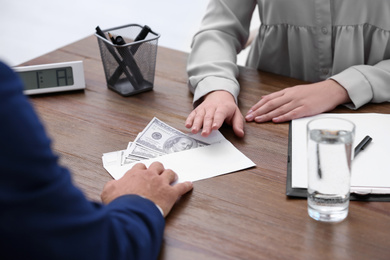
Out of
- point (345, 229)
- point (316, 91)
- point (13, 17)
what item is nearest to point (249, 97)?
point (316, 91)

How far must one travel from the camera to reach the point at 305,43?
165 cm

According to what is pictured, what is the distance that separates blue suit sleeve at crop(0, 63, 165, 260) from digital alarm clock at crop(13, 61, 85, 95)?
811 mm

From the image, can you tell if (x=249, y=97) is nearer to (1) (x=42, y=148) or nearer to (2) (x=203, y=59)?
(2) (x=203, y=59)

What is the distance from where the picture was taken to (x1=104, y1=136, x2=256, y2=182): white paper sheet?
1114mm

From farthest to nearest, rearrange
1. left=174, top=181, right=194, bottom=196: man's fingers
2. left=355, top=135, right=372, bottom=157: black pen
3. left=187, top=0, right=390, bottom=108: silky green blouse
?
left=187, top=0, right=390, bottom=108: silky green blouse, left=355, top=135, right=372, bottom=157: black pen, left=174, top=181, right=194, bottom=196: man's fingers

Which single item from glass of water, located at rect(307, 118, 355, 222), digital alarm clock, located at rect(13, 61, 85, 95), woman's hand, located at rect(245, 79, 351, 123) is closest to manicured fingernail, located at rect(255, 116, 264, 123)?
woman's hand, located at rect(245, 79, 351, 123)

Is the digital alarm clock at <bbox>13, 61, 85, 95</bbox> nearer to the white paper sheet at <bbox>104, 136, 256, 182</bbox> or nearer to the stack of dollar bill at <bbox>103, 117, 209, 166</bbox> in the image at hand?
the stack of dollar bill at <bbox>103, 117, 209, 166</bbox>

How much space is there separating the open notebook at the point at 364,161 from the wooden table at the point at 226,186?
0.07ft

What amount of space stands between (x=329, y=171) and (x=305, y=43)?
31.6 inches

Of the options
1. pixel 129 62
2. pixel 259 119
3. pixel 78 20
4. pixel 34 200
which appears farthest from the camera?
pixel 78 20

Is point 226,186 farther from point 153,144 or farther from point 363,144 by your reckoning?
point 363,144

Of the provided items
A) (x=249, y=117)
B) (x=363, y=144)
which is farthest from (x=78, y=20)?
(x=363, y=144)

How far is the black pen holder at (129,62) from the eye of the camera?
4.76 feet

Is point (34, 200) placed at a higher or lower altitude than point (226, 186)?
higher
